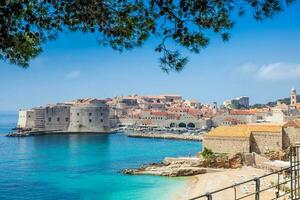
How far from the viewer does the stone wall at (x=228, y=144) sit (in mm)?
30953

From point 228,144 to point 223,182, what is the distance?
7285 millimetres

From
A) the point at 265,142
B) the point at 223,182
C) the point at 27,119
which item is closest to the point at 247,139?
the point at 265,142

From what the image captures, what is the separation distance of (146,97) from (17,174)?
93578 millimetres

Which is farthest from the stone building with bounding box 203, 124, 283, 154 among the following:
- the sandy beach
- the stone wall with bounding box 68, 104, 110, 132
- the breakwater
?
the stone wall with bounding box 68, 104, 110, 132

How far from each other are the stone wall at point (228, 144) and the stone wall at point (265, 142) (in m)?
0.47

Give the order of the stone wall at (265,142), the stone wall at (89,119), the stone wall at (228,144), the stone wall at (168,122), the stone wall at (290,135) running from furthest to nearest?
the stone wall at (168,122) < the stone wall at (89,119) < the stone wall at (228,144) < the stone wall at (265,142) < the stone wall at (290,135)

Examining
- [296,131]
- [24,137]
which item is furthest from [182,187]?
[24,137]

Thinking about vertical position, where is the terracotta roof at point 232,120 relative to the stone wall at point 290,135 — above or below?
above

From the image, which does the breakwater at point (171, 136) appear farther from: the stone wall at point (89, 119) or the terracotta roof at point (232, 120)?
the terracotta roof at point (232, 120)

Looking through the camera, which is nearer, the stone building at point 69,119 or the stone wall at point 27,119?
the stone building at point 69,119

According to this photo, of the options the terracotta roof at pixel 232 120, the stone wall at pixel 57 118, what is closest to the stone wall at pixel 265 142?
the terracotta roof at pixel 232 120

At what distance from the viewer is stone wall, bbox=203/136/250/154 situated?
3095 cm

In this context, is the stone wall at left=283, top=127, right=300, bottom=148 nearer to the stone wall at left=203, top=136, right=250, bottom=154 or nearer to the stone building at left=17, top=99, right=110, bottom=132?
the stone wall at left=203, top=136, right=250, bottom=154

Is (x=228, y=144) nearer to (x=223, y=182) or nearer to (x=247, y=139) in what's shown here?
(x=247, y=139)
